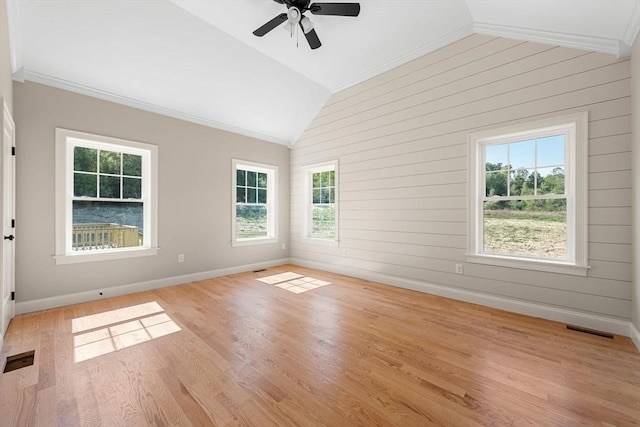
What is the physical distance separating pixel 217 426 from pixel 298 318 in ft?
5.01

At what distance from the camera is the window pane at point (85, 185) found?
3.48 metres

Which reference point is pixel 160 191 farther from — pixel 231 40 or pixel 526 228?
pixel 526 228

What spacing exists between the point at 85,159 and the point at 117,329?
7.85ft

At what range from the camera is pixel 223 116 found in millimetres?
4676

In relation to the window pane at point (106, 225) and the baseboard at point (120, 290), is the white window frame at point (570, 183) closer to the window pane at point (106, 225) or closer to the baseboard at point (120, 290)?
the baseboard at point (120, 290)

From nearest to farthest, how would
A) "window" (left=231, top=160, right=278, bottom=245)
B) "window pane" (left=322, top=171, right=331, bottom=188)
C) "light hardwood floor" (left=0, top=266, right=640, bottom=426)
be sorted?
1. "light hardwood floor" (left=0, top=266, right=640, bottom=426)
2. "window" (left=231, top=160, right=278, bottom=245)
3. "window pane" (left=322, top=171, right=331, bottom=188)

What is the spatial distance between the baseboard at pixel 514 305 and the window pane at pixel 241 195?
2.64 m

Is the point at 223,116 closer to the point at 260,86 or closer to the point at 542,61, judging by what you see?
the point at 260,86

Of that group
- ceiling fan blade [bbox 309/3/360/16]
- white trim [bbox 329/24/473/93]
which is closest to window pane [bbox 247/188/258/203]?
white trim [bbox 329/24/473/93]

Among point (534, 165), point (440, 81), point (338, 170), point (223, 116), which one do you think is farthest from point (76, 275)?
point (534, 165)

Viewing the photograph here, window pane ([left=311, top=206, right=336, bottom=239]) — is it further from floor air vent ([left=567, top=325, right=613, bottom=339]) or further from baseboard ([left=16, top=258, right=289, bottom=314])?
floor air vent ([left=567, top=325, right=613, bottom=339])

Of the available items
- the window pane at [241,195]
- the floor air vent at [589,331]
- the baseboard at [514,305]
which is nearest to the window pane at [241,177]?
the window pane at [241,195]

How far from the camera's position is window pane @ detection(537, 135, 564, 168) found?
9.53 ft

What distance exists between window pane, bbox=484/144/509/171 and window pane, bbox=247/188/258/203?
410 cm
